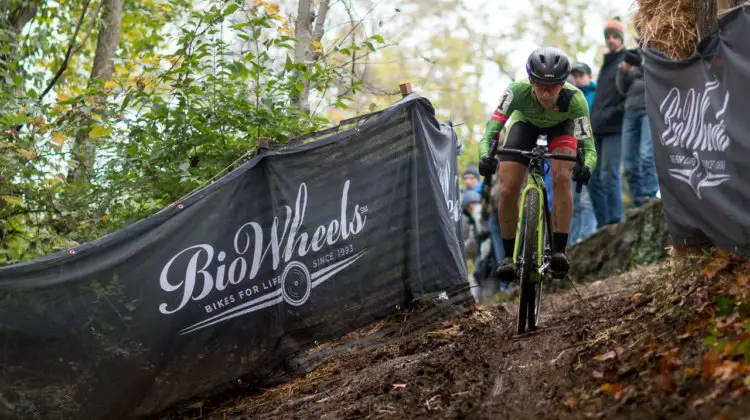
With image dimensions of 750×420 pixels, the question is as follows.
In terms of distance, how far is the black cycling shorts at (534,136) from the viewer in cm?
838

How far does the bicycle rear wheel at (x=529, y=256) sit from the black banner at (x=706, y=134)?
129 centimetres

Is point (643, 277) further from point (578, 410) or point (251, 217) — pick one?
point (578, 410)

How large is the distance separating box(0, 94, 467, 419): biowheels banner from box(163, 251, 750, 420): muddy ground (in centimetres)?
43

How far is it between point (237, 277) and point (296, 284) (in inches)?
23.1

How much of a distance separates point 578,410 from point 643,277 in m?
5.88

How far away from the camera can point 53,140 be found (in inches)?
344

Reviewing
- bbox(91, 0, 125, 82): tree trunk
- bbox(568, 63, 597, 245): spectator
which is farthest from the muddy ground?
bbox(91, 0, 125, 82): tree trunk

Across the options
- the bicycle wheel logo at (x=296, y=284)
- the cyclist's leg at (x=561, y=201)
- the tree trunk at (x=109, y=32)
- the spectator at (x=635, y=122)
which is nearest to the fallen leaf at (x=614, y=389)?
the cyclist's leg at (x=561, y=201)

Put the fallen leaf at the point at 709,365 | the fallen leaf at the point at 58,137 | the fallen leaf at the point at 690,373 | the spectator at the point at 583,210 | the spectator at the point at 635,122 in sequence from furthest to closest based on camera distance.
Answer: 1. the spectator at the point at 583,210
2. the spectator at the point at 635,122
3. the fallen leaf at the point at 58,137
4. the fallen leaf at the point at 690,373
5. the fallen leaf at the point at 709,365

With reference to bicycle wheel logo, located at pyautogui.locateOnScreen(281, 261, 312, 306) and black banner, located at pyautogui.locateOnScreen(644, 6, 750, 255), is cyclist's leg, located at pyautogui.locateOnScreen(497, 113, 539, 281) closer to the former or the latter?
black banner, located at pyautogui.locateOnScreen(644, 6, 750, 255)

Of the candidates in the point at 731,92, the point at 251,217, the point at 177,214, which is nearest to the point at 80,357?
the point at 177,214

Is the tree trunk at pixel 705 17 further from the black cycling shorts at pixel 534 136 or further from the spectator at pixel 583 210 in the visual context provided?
the spectator at pixel 583 210

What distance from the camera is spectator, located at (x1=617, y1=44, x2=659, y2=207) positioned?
11.8m

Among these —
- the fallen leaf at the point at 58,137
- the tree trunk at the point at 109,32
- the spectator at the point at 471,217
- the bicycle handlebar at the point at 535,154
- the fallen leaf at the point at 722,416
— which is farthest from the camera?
the spectator at the point at 471,217
